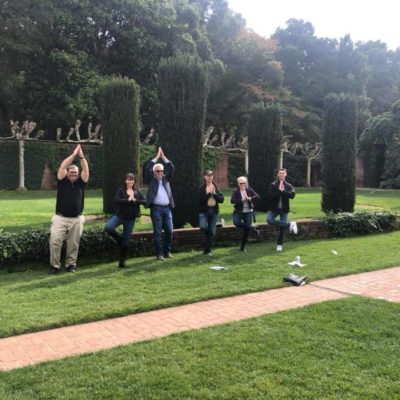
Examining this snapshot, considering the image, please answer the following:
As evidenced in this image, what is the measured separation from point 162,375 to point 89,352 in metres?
0.85

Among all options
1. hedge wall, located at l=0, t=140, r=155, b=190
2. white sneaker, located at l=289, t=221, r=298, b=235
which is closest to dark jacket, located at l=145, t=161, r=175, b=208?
white sneaker, located at l=289, t=221, r=298, b=235

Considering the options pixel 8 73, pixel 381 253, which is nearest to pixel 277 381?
pixel 381 253

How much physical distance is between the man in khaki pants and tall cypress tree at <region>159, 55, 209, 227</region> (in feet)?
11.5

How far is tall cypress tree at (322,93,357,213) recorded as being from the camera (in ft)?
44.4

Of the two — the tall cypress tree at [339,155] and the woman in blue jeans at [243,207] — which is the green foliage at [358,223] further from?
the woman in blue jeans at [243,207]

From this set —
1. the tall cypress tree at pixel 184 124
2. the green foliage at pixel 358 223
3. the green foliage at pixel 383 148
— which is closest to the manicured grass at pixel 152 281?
the green foliage at pixel 358 223

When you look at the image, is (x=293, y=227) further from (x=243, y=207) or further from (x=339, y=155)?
(x=339, y=155)

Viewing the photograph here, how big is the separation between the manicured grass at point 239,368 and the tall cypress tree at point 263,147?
10464mm

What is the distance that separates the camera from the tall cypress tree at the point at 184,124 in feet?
34.9

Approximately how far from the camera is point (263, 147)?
49.7 feet

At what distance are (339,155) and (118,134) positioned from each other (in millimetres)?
6286

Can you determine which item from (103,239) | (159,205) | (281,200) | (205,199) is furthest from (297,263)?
(103,239)

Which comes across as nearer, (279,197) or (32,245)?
(32,245)

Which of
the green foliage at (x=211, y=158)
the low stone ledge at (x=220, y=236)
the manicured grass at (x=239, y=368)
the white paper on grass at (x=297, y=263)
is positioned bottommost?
the white paper on grass at (x=297, y=263)
